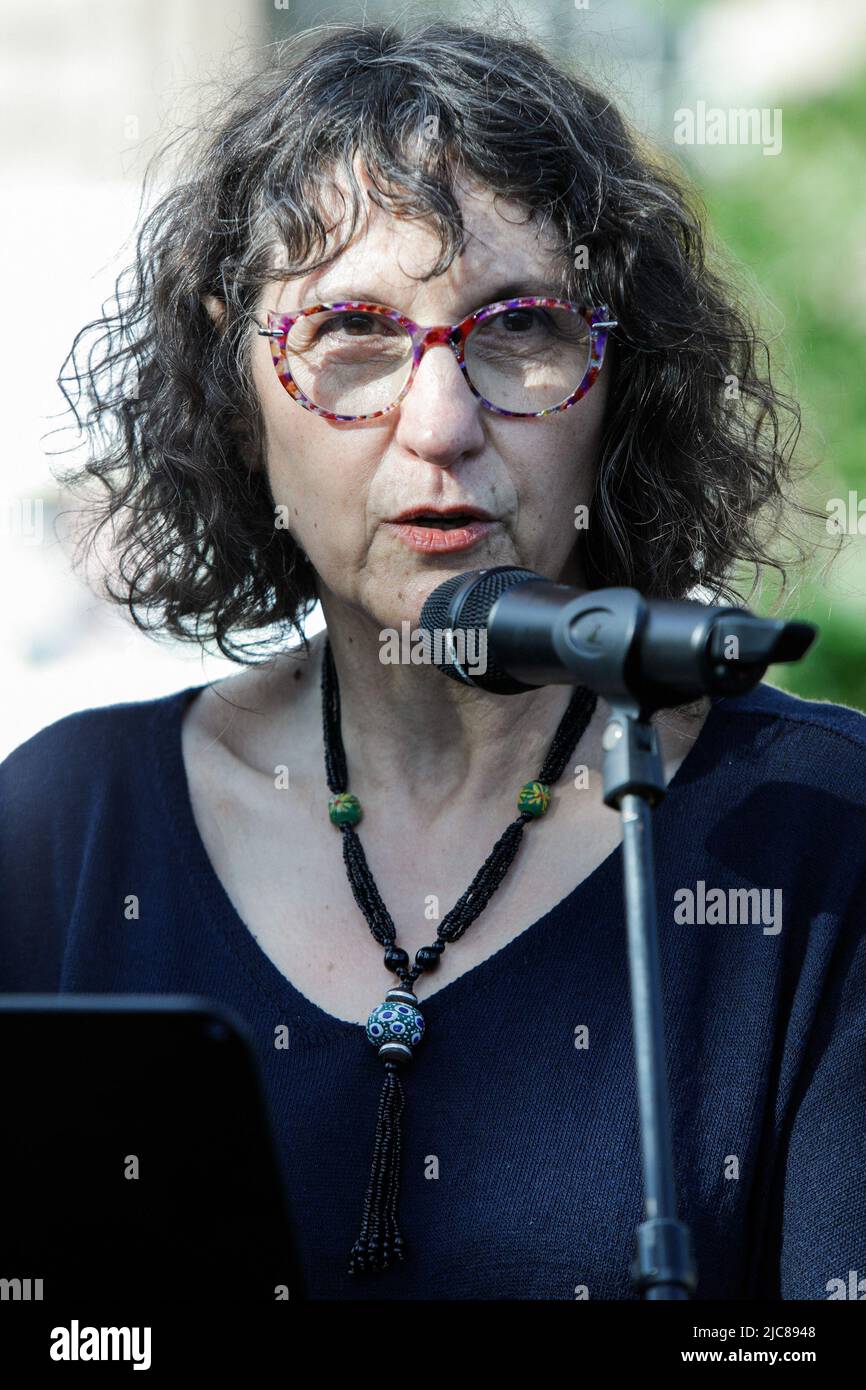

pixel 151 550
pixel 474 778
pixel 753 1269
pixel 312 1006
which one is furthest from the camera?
pixel 151 550

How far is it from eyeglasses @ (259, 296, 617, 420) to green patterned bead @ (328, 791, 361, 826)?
57 centimetres

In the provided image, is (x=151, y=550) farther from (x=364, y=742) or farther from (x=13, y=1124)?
(x=13, y=1124)

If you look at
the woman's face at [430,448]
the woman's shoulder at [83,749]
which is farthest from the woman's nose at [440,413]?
the woman's shoulder at [83,749]

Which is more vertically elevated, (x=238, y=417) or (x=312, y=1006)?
(x=238, y=417)

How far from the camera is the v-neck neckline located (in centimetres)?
204

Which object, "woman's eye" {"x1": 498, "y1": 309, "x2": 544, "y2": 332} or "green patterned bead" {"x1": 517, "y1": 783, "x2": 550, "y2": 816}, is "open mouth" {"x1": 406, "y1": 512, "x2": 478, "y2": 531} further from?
"green patterned bead" {"x1": 517, "y1": 783, "x2": 550, "y2": 816}

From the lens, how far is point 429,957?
81.8 inches

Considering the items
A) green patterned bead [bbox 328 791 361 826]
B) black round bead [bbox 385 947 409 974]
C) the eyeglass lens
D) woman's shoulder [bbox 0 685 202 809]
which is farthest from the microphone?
woman's shoulder [bbox 0 685 202 809]

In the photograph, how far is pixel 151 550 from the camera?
259 cm

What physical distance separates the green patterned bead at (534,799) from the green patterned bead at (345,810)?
0.25 metres

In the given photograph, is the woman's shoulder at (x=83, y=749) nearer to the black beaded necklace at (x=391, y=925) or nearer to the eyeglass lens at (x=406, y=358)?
the black beaded necklace at (x=391, y=925)

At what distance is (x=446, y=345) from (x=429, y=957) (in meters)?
0.78

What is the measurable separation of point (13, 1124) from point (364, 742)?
49.2 inches

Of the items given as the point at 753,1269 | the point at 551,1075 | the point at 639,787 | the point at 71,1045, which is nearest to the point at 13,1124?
the point at 71,1045
